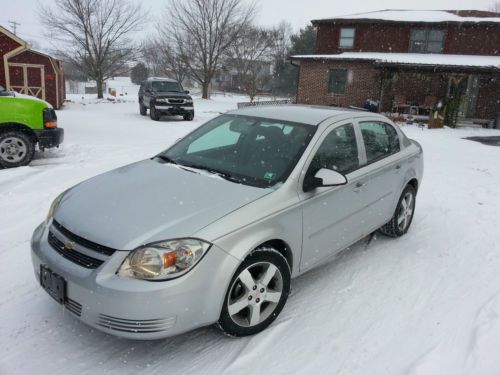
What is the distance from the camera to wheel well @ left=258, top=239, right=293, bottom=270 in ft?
9.84

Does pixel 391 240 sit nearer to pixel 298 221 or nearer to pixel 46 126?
pixel 298 221

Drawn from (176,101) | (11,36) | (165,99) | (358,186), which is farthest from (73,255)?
(176,101)

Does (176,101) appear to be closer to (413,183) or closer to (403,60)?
(403,60)

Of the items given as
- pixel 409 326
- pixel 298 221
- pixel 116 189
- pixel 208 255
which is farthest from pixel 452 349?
pixel 116 189

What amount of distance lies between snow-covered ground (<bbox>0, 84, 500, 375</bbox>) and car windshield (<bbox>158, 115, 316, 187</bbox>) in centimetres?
114

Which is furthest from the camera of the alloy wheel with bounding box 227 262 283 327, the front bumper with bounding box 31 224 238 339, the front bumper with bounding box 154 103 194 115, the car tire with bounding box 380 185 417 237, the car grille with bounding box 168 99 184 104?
the car grille with bounding box 168 99 184 104

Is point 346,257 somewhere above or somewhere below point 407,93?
below

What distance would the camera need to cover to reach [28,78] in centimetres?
1986

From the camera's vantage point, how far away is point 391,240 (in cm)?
485

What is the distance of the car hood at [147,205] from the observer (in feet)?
8.42

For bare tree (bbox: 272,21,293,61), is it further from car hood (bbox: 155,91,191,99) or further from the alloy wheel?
the alloy wheel

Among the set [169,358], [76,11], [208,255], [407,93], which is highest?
[76,11]

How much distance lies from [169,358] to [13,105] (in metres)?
6.54

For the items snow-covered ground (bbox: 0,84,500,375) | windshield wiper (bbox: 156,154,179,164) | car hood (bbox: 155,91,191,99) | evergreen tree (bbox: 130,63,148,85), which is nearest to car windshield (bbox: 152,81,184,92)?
car hood (bbox: 155,91,191,99)
